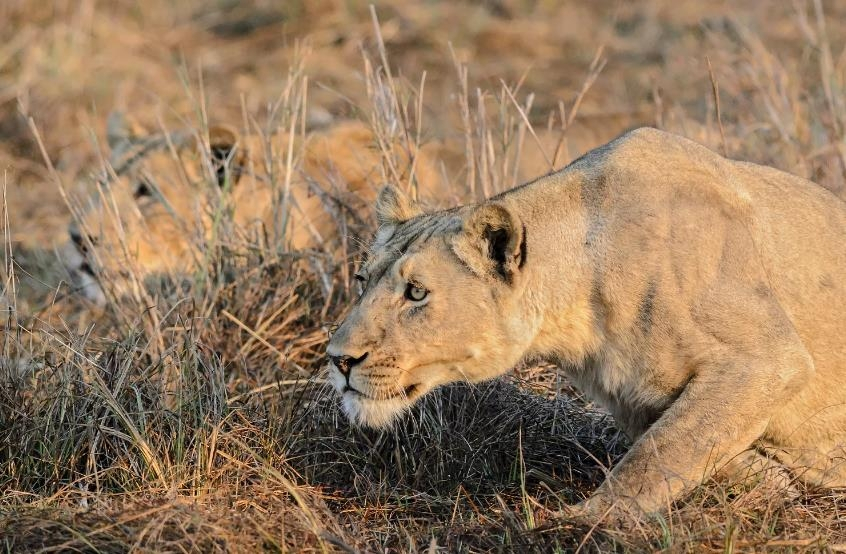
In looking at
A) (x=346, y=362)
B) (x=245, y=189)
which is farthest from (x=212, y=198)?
(x=346, y=362)

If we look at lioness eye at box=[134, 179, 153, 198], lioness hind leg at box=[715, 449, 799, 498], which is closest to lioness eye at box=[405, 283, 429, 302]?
lioness hind leg at box=[715, 449, 799, 498]

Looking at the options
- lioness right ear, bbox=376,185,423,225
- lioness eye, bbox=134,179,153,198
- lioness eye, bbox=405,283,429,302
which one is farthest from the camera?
lioness eye, bbox=134,179,153,198

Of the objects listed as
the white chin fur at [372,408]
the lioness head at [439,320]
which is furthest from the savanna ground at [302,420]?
the lioness head at [439,320]

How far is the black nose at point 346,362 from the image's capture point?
13.6ft

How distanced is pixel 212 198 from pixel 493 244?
102 inches

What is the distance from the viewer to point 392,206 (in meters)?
4.63

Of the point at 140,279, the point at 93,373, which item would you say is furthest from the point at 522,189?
the point at 140,279

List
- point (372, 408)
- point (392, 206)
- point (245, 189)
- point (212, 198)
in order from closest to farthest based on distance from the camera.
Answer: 1. point (372, 408)
2. point (392, 206)
3. point (212, 198)
4. point (245, 189)

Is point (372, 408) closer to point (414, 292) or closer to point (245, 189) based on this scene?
point (414, 292)

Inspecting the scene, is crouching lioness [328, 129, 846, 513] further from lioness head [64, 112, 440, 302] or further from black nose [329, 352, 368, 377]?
lioness head [64, 112, 440, 302]

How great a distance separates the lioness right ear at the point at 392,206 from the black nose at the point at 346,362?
0.65 metres

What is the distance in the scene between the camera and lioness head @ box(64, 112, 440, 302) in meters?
6.05

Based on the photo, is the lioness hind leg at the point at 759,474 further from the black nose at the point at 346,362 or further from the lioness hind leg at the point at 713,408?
the black nose at the point at 346,362

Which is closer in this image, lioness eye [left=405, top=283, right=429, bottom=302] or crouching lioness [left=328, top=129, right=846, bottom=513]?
crouching lioness [left=328, top=129, right=846, bottom=513]
